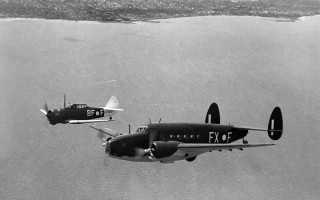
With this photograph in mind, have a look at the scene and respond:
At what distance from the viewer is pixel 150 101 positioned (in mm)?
98688

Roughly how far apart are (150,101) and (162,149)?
44785mm

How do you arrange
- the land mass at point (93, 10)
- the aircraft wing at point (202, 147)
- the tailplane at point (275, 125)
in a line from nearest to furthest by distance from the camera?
the aircraft wing at point (202, 147), the tailplane at point (275, 125), the land mass at point (93, 10)

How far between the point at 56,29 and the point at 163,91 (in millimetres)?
66827

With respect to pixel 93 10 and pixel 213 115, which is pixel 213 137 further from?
pixel 93 10

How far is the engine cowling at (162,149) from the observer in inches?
2133

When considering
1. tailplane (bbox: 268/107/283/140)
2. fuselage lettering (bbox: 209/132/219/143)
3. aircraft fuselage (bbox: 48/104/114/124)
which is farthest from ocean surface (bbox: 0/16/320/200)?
tailplane (bbox: 268/107/283/140)

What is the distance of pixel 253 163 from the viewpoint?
93.6 metres

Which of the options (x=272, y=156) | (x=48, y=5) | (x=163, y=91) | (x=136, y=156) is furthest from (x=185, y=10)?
(x=136, y=156)

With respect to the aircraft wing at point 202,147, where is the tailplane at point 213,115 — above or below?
above

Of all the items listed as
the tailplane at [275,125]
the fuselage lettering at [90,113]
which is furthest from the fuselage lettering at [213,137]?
the fuselage lettering at [90,113]

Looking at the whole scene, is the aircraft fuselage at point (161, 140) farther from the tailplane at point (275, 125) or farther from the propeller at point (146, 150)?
the tailplane at point (275, 125)

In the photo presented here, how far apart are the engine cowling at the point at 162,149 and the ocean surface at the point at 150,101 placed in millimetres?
5552

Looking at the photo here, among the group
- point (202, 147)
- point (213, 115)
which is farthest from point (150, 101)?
point (202, 147)

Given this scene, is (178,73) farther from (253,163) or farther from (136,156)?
(136,156)
